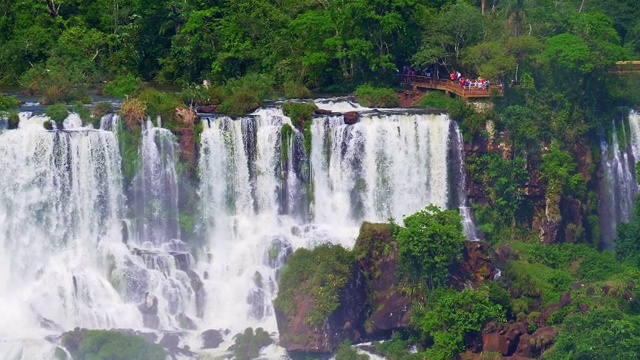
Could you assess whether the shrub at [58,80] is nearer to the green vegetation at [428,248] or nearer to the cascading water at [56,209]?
the cascading water at [56,209]

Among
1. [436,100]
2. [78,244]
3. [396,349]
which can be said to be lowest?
[396,349]

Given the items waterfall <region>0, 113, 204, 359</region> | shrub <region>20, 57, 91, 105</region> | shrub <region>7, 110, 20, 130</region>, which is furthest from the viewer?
shrub <region>20, 57, 91, 105</region>

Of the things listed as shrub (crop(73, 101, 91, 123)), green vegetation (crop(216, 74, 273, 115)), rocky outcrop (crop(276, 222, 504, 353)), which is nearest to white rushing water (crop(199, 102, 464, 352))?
green vegetation (crop(216, 74, 273, 115))

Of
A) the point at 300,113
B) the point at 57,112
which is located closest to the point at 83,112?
the point at 57,112

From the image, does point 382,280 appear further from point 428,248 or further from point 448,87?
point 448,87

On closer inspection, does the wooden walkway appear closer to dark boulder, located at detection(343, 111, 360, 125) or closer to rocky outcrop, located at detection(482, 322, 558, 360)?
dark boulder, located at detection(343, 111, 360, 125)

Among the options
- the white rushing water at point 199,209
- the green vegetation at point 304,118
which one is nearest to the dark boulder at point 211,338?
the white rushing water at point 199,209

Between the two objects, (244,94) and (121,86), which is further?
(121,86)
